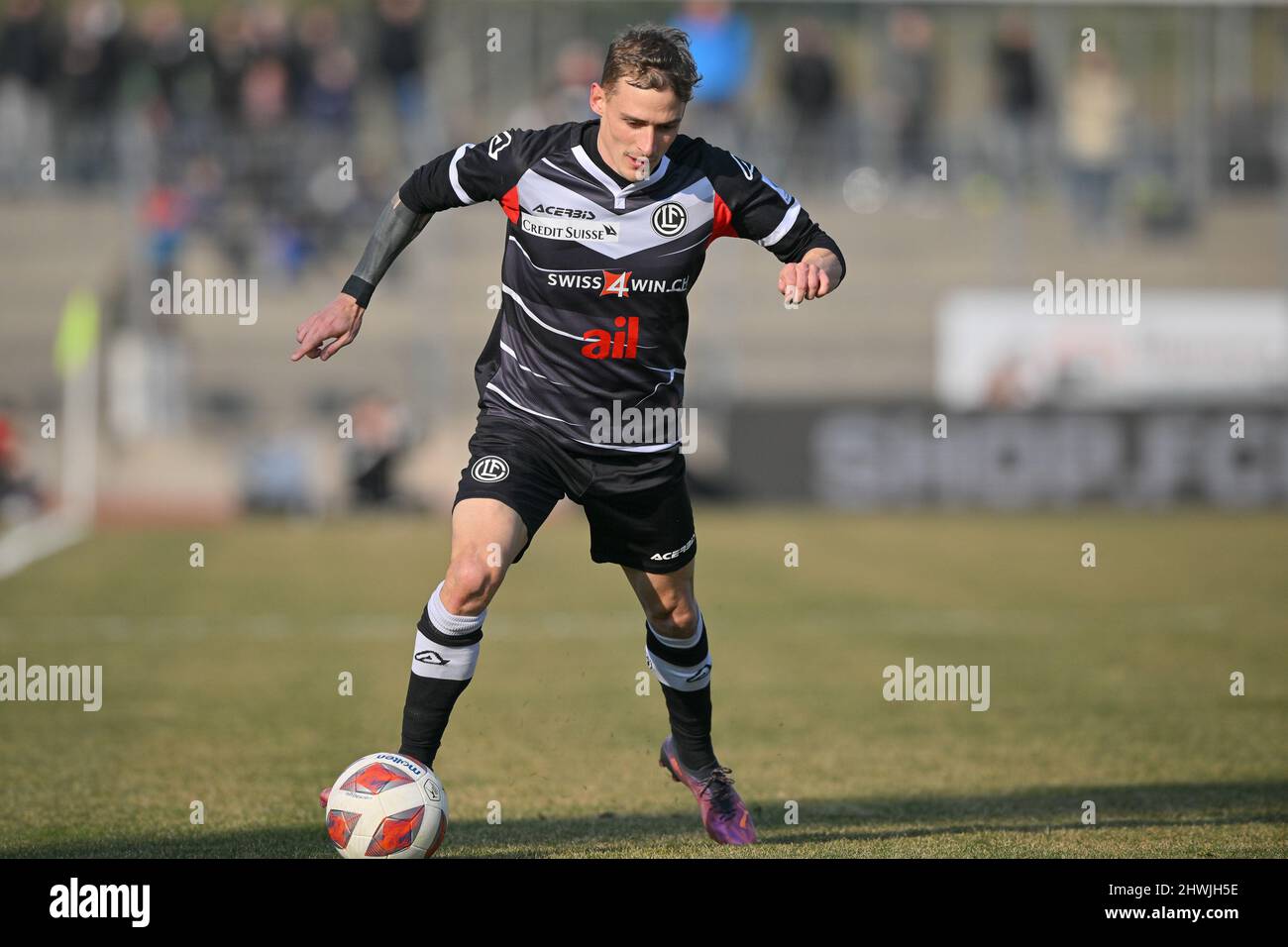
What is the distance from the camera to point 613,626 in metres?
13.5

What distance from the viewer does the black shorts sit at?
6129 millimetres

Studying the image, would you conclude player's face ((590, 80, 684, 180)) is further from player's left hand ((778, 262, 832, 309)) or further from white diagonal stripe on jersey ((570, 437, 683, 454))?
white diagonal stripe on jersey ((570, 437, 683, 454))

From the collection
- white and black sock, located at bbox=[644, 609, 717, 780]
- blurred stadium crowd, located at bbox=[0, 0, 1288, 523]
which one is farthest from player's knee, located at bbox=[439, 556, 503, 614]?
blurred stadium crowd, located at bbox=[0, 0, 1288, 523]

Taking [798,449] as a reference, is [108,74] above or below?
above

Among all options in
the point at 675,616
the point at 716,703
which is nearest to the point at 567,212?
the point at 675,616

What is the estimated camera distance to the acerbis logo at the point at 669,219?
242 inches

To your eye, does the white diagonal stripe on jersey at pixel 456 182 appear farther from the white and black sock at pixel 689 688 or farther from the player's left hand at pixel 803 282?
the white and black sock at pixel 689 688

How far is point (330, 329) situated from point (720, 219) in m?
1.44

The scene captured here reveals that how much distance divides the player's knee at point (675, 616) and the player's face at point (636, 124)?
5.11ft

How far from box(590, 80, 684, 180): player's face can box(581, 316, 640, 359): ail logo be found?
1.70 feet

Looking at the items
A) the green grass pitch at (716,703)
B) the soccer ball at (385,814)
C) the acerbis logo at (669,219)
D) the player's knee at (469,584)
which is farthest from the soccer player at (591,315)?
the green grass pitch at (716,703)

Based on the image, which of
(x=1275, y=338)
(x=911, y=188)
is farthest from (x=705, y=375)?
(x=1275, y=338)
